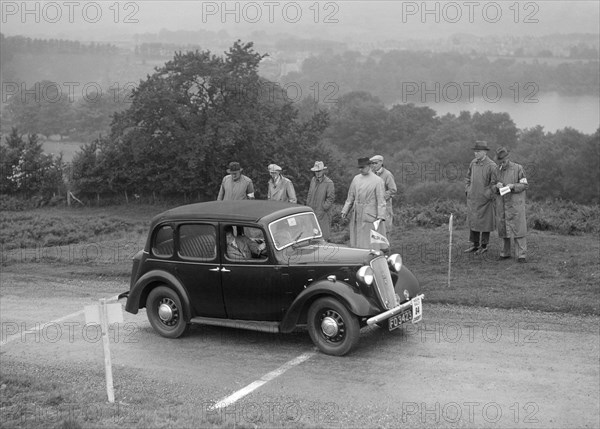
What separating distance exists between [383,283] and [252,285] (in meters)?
1.78

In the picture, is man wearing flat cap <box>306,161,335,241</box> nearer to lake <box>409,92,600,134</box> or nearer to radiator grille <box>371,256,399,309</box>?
radiator grille <box>371,256,399,309</box>

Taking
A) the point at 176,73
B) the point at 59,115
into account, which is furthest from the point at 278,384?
the point at 59,115

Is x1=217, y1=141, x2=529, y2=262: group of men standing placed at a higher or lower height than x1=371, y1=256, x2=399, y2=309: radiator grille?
higher

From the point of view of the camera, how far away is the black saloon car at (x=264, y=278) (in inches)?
402

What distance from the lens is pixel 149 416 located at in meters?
8.01

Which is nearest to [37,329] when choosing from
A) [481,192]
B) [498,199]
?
[481,192]

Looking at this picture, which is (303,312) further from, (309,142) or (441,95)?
(441,95)

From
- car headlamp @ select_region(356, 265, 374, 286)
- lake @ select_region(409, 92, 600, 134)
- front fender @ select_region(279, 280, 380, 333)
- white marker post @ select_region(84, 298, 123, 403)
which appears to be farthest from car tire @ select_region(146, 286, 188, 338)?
lake @ select_region(409, 92, 600, 134)

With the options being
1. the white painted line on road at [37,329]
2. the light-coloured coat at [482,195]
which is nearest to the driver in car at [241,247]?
the white painted line on road at [37,329]

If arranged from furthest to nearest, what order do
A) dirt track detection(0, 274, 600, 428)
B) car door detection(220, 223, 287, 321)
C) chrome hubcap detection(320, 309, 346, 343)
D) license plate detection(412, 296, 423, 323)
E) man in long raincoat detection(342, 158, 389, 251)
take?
man in long raincoat detection(342, 158, 389, 251) → car door detection(220, 223, 287, 321) → license plate detection(412, 296, 423, 323) → chrome hubcap detection(320, 309, 346, 343) → dirt track detection(0, 274, 600, 428)

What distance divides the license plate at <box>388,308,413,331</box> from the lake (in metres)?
78.7

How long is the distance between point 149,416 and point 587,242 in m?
11.0

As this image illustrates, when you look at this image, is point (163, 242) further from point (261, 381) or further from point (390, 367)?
point (390, 367)

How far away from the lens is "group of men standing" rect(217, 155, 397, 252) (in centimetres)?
1354
